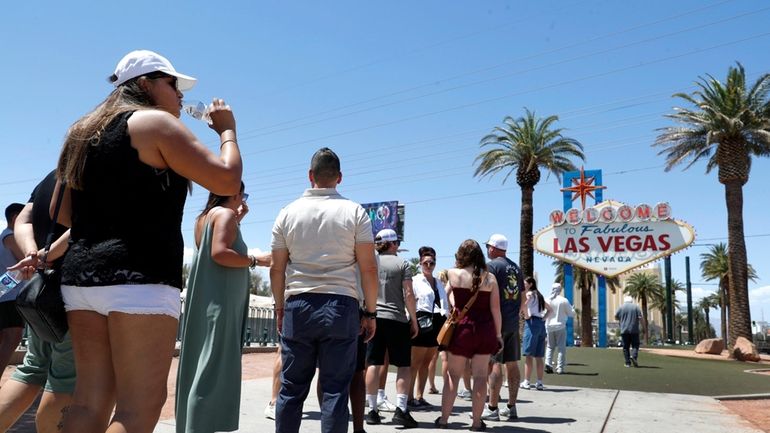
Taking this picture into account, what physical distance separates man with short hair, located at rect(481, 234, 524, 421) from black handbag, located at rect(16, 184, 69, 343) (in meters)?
5.17

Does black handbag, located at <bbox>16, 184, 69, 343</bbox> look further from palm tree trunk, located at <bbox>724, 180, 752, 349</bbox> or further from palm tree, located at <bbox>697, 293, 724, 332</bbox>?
palm tree, located at <bbox>697, 293, 724, 332</bbox>

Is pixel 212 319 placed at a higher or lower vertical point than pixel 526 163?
lower

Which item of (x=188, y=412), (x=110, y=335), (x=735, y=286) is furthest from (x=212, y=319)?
(x=735, y=286)

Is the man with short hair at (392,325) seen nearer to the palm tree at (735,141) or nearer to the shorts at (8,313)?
the shorts at (8,313)

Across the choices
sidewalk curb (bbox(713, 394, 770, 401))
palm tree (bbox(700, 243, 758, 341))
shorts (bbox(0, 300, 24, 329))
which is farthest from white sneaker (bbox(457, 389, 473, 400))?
palm tree (bbox(700, 243, 758, 341))

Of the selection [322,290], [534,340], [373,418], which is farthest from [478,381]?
[534,340]

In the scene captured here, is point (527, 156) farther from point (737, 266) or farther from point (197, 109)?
point (197, 109)

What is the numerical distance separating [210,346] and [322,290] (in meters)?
0.79

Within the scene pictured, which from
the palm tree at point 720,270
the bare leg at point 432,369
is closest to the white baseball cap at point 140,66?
the bare leg at point 432,369

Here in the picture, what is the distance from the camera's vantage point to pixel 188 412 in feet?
12.1

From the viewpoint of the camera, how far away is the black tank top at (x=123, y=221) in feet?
7.55

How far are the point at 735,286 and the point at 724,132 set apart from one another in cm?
693

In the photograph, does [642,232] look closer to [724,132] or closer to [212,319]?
[724,132]

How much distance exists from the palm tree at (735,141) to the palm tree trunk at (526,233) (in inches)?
326
